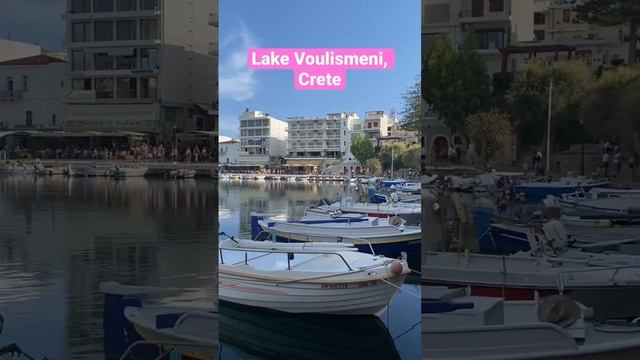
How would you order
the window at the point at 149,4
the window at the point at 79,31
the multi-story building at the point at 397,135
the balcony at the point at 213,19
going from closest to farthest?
1. the multi-story building at the point at 397,135
2. the balcony at the point at 213,19
3. the window at the point at 149,4
4. the window at the point at 79,31

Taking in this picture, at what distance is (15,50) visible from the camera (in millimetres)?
3229

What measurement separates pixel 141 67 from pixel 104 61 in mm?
173

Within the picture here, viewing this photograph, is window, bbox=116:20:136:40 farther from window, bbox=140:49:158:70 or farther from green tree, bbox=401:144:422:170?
green tree, bbox=401:144:422:170

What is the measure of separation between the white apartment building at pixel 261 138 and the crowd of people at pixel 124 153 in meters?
0.18

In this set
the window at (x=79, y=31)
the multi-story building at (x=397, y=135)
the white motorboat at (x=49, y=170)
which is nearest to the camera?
the multi-story building at (x=397, y=135)

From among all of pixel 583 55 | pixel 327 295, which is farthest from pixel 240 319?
pixel 583 55

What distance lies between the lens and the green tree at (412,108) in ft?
9.23

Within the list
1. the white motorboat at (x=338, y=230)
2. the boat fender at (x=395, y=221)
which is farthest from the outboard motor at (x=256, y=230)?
the boat fender at (x=395, y=221)

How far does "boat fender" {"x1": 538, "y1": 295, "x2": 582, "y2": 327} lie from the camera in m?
3.00

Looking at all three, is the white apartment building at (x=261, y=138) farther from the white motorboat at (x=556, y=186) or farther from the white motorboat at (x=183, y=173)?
the white motorboat at (x=556, y=186)

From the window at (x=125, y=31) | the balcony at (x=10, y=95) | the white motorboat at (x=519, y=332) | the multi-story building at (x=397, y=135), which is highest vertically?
the window at (x=125, y=31)

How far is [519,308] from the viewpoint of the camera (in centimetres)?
303

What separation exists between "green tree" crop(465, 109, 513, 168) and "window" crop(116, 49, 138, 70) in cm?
158

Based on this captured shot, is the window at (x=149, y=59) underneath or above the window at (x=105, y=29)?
underneath
